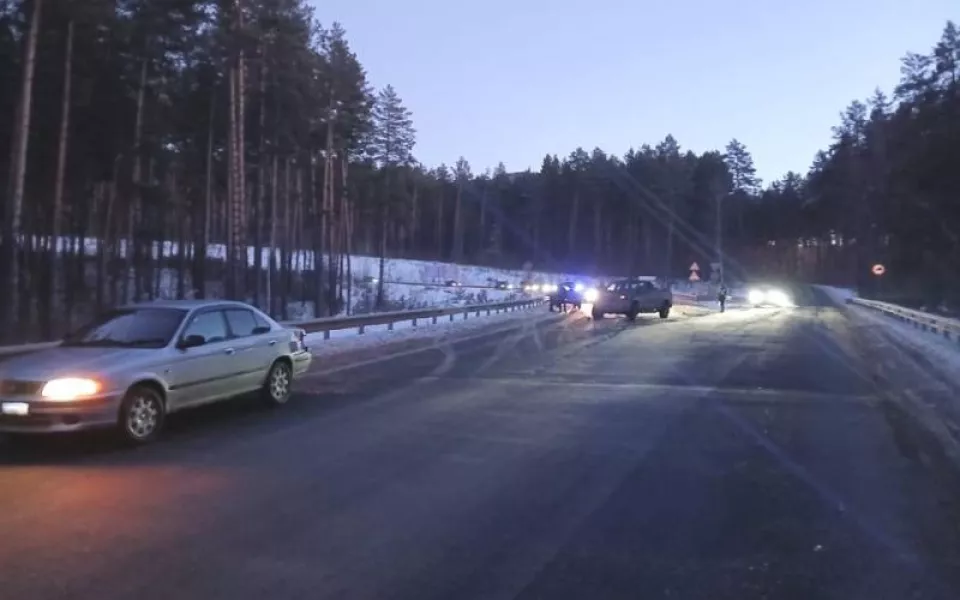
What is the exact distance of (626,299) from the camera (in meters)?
45.0

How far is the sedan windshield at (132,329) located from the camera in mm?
12289

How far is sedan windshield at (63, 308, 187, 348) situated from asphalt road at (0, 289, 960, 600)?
124 cm

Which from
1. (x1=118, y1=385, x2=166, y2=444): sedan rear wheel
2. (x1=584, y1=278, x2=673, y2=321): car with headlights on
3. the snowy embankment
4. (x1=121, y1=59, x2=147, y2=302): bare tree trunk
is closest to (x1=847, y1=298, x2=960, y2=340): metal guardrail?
(x1=584, y1=278, x2=673, y2=321): car with headlights on

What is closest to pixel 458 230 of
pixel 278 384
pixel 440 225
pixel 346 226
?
pixel 440 225

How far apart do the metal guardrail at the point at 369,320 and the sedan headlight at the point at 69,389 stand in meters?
4.75

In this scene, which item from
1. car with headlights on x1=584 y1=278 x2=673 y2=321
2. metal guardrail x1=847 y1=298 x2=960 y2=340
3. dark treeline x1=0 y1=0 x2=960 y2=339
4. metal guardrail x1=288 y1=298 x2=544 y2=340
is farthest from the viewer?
car with headlights on x1=584 y1=278 x2=673 y2=321

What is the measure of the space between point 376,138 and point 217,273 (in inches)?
941

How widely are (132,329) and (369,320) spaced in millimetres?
17912

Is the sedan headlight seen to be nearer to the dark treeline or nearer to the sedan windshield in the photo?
the sedan windshield

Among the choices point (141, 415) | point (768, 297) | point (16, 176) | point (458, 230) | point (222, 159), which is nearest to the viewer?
point (141, 415)

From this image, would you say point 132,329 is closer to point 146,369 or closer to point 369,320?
point 146,369

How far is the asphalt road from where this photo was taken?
253 inches

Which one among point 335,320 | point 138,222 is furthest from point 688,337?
point 138,222

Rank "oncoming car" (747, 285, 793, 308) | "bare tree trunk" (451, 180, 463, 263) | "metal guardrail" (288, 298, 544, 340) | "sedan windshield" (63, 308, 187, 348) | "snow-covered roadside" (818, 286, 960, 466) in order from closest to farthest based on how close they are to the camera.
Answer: "sedan windshield" (63, 308, 187, 348) < "snow-covered roadside" (818, 286, 960, 466) < "metal guardrail" (288, 298, 544, 340) < "oncoming car" (747, 285, 793, 308) < "bare tree trunk" (451, 180, 463, 263)
